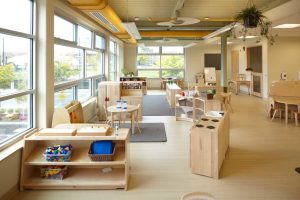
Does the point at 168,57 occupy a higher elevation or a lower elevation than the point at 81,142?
higher

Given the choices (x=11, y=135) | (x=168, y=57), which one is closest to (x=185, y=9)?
(x=11, y=135)

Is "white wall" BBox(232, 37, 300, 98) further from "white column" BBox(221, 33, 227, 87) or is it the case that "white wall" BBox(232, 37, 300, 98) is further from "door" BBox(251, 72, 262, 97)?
"white column" BBox(221, 33, 227, 87)

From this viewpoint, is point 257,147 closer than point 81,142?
No

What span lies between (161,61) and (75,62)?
11452 millimetres

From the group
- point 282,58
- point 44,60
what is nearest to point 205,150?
point 44,60

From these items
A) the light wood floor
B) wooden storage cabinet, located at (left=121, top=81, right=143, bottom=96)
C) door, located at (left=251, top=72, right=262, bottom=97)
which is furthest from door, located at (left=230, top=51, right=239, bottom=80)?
the light wood floor

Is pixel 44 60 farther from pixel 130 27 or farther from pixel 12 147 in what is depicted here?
pixel 130 27

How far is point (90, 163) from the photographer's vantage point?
3498 millimetres

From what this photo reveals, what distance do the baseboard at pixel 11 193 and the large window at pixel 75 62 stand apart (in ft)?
6.88

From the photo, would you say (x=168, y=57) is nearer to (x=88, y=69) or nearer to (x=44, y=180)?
(x=88, y=69)

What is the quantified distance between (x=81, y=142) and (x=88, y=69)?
13.9ft

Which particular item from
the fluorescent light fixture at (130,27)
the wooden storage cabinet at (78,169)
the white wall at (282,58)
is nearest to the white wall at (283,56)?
the white wall at (282,58)

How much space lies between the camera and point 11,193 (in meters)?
3.24

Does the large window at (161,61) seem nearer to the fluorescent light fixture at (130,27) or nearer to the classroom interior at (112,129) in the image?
the classroom interior at (112,129)
